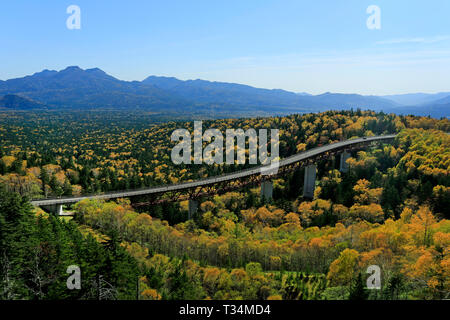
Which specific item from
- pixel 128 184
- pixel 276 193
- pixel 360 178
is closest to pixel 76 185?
pixel 128 184

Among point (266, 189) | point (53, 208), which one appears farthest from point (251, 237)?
point (53, 208)

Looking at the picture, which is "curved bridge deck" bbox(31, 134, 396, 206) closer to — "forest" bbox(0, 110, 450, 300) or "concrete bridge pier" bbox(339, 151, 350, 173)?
"concrete bridge pier" bbox(339, 151, 350, 173)

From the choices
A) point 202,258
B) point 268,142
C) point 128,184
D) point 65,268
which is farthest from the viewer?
point 268,142

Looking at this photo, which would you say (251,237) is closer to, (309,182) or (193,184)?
(193,184)

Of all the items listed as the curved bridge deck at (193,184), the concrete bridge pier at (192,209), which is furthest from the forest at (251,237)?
the curved bridge deck at (193,184)

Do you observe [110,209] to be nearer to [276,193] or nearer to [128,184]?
[128,184]
